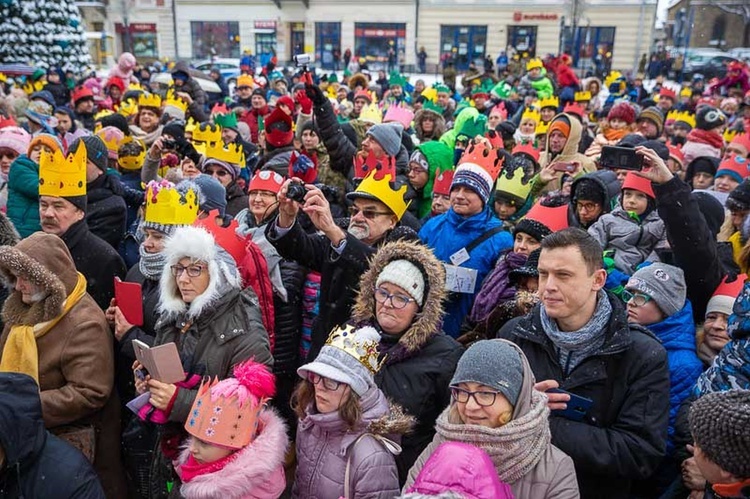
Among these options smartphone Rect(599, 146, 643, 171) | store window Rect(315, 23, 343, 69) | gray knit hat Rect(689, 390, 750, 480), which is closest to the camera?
gray knit hat Rect(689, 390, 750, 480)

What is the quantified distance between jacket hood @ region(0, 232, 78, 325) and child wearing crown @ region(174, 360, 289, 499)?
996mm

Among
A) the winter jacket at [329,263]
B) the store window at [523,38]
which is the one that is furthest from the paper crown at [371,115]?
the store window at [523,38]

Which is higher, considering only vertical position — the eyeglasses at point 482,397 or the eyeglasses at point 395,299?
the eyeglasses at point 395,299

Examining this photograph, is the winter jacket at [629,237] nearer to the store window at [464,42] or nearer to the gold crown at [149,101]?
the gold crown at [149,101]

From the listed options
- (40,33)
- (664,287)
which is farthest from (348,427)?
(40,33)

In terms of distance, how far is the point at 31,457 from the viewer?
2.39 m

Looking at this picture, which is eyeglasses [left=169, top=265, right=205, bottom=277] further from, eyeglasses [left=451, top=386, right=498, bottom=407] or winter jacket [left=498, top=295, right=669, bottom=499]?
winter jacket [left=498, top=295, right=669, bottom=499]

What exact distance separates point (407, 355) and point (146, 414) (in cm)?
126

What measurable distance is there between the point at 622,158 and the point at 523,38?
3701cm

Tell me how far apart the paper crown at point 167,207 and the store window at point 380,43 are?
35.3 meters

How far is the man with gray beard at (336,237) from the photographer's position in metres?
3.54

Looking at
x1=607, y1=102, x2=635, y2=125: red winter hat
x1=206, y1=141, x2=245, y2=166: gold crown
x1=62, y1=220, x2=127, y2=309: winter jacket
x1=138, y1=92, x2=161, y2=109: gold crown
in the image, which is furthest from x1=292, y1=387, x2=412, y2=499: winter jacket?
x1=138, y1=92, x2=161, y2=109: gold crown

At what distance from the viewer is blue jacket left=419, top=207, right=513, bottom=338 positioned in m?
4.05

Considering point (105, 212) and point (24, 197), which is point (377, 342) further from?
point (24, 197)
